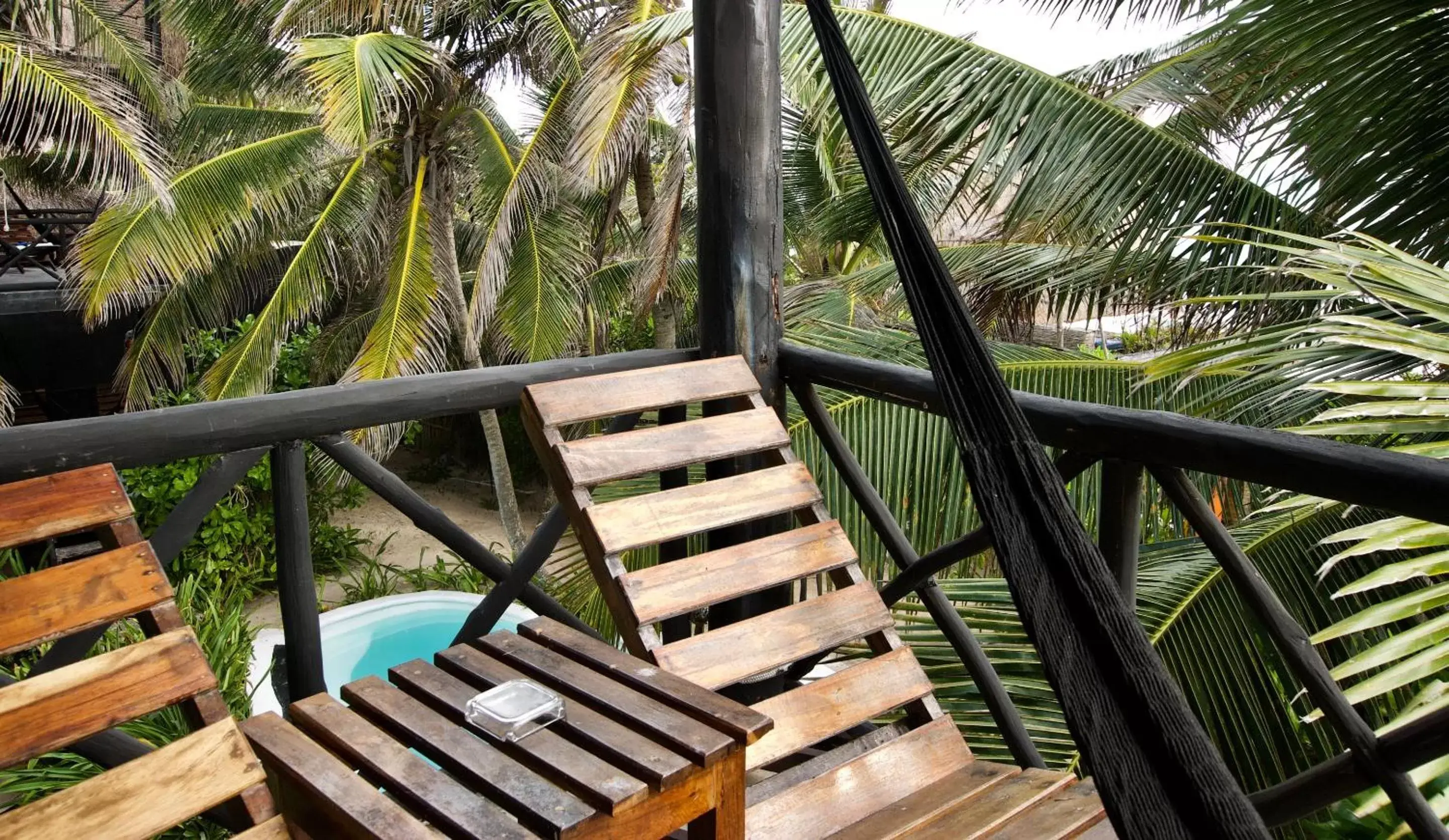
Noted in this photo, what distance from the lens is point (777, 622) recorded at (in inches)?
61.4

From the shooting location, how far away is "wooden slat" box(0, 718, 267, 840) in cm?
93

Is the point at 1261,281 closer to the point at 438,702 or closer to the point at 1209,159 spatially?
the point at 1209,159

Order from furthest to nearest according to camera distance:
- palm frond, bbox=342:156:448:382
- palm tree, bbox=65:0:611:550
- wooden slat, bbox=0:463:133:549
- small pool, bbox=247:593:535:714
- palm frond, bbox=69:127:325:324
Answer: palm tree, bbox=65:0:611:550 < palm frond, bbox=69:127:325:324 < palm frond, bbox=342:156:448:382 < small pool, bbox=247:593:535:714 < wooden slat, bbox=0:463:133:549

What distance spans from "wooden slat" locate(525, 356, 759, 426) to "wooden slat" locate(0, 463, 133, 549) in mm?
618

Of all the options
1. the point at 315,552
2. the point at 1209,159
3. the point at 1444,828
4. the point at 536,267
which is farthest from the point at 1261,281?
the point at 315,552

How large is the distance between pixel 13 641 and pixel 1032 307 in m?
4.62

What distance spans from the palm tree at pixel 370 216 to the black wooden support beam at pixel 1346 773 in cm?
663

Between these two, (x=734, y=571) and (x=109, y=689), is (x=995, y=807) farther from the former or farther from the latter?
(x=109, y=689)

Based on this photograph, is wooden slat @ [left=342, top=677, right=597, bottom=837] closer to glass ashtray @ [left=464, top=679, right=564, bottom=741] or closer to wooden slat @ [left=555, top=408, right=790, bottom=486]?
glass ashtray @ [left=464, top=679, right=564, bottom=741]

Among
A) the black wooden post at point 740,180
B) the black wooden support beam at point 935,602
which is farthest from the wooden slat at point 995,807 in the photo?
the black wooden post at point 740,180

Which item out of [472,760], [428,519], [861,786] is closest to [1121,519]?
[861,786]

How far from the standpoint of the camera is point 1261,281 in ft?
11.7

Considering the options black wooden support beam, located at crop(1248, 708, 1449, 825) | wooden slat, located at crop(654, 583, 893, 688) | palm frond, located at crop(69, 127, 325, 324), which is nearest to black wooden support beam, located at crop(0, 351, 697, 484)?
wooden slat, located at crop(654, 583, 893, 688)

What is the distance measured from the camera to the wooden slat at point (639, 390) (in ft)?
5.51
